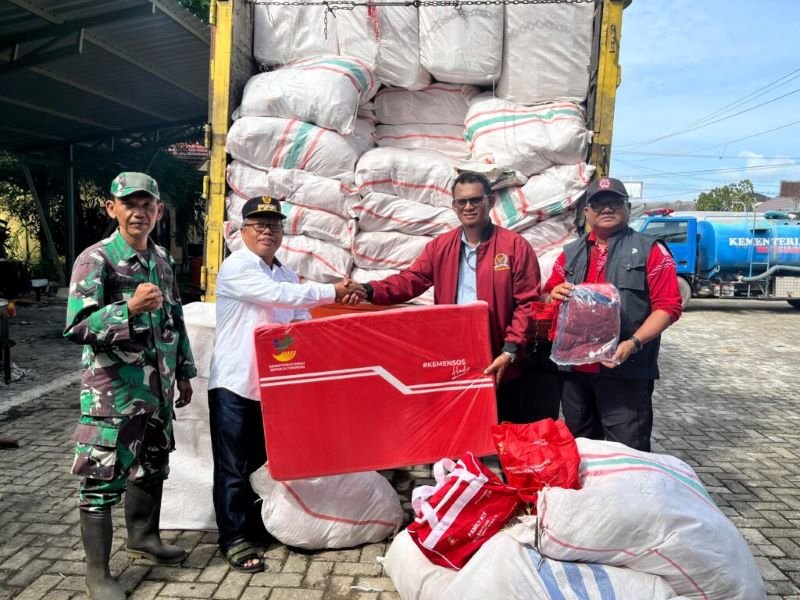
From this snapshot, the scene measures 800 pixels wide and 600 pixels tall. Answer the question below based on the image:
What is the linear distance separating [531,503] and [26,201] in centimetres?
1708

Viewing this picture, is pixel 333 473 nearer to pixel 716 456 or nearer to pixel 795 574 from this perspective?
pixel 795 574

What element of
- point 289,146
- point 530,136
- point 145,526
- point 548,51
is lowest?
point 145,526

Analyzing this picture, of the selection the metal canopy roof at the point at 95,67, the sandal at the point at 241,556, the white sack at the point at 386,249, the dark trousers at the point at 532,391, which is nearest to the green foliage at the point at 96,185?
the metal canopy roof at the point at 95,67

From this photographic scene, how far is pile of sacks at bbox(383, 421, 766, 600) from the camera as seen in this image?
6.81 feet

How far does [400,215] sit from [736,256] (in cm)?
1310

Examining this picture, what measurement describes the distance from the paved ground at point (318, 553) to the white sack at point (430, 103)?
2.40m

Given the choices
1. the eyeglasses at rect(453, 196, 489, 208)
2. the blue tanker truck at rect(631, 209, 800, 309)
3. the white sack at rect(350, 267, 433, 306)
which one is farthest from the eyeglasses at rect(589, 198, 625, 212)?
the blue tanker truck at rect(631, 209, 800, 309)

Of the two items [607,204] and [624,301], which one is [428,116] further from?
[624,301]

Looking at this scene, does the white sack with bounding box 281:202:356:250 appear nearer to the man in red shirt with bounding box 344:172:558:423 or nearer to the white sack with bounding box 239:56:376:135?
the white sack with bounding box 239:56:376:135

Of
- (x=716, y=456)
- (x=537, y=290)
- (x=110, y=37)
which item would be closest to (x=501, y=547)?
(x=537, y=290)

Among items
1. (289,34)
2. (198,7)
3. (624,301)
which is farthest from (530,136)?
(198,7)

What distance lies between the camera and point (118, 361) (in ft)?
7.88

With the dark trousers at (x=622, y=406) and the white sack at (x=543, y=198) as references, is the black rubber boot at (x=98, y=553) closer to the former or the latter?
the dark trousers at (x=622, y=406)

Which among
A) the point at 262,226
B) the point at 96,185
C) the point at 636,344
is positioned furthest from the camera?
the point at 96,185
